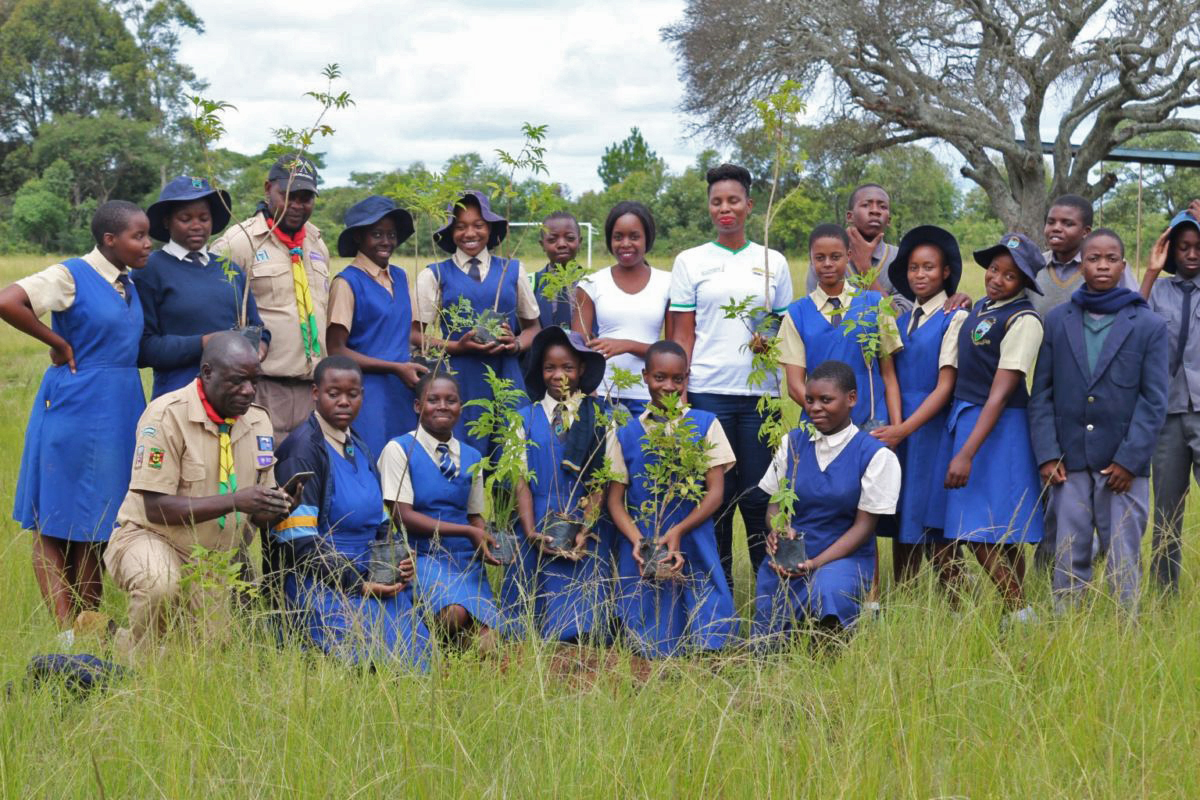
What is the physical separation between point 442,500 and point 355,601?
71 centimetres

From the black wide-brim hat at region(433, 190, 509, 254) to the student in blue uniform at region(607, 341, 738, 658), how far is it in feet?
3.99

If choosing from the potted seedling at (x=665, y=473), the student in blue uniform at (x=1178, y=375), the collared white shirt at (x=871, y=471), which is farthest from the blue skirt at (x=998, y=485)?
the potted seedling at (x=665, y=473)

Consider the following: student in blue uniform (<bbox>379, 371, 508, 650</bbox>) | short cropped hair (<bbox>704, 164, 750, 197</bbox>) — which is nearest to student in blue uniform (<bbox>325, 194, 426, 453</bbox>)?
student in blue uniform (<bbox>379, 371, 508, 650</bbox>)

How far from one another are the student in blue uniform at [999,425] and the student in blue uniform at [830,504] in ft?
1.26

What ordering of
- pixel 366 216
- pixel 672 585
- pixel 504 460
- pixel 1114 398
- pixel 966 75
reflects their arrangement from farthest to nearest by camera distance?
pixel 966 75, pixel 366 216, pixel 672 585, pixel 1114 398, pixel 504 460

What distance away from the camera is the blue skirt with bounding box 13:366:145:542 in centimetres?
534

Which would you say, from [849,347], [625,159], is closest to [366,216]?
[849,347]

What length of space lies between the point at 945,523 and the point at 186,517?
3.35 m

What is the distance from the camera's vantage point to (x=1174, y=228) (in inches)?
218

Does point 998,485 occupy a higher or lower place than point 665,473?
lower

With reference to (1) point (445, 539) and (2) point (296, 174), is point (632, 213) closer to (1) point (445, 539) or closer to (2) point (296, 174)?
(2) point (296, 174)

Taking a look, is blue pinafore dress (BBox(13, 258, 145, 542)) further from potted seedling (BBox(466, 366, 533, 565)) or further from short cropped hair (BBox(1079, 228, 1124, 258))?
short cropped hair (BBox(1079, 228, 1124, 258))

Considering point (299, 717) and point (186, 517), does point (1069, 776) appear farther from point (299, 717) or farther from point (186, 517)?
point (186, 517)

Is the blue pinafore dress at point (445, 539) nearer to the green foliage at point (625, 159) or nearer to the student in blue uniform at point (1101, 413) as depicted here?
the student in blue uniform at point (1101, 413)
